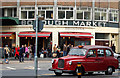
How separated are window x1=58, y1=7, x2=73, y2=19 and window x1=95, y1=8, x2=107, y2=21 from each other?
151 inches

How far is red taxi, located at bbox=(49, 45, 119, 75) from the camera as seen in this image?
52.5ft

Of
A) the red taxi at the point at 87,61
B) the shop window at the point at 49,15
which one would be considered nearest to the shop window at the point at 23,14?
the shop window at the point at 49,15

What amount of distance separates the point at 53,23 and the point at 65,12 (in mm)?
2197

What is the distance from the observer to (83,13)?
132 ft

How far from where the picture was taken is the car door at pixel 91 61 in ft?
54.1

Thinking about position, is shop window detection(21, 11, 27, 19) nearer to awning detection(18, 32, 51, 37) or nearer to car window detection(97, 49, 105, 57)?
awning detection(18, 32, 51, 37)

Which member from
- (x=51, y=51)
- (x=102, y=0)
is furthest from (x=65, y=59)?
(x=102, y=0)

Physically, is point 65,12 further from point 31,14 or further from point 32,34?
point 32,34

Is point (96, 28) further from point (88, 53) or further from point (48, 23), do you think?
point (88, 53)

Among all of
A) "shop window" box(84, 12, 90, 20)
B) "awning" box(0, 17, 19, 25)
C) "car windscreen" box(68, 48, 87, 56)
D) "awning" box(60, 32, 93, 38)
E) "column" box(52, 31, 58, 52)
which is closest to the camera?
"car windscreen" box(68, 48, 87, 56)

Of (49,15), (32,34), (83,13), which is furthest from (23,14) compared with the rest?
(83,13)

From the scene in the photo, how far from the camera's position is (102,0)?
135 ft

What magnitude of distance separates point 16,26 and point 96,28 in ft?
35.1

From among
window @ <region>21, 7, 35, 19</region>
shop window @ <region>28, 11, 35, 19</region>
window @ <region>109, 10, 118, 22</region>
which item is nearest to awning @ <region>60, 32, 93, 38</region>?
shop window @ <region>28, 11, 35, 19</region>
